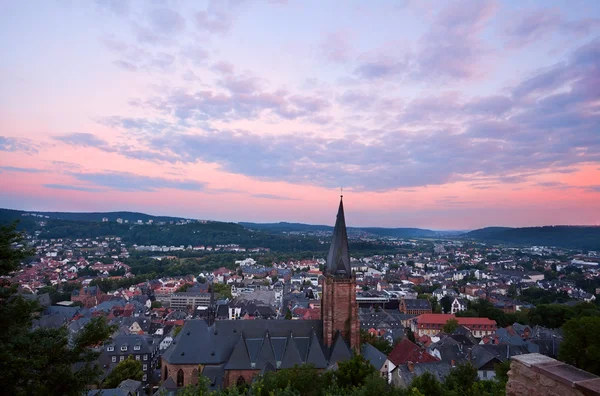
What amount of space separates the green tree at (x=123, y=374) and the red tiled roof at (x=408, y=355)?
25730mm

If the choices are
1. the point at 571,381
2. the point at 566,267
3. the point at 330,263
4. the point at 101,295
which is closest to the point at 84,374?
the point at 571,381

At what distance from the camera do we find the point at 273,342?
102 ft

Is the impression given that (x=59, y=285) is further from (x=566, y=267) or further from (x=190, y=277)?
(x=566, y=267)

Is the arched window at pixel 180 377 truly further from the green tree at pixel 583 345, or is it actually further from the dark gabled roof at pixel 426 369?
the green tree at pixel 583 345

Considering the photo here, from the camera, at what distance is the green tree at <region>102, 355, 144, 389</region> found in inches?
1326

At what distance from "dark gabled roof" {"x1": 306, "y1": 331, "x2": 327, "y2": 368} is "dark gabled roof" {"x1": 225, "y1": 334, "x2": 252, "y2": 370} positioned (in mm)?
4775

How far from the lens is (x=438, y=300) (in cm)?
9900

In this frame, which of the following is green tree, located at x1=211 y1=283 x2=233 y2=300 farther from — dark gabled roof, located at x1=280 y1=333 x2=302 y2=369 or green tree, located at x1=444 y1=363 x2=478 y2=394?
green tree, located at x1=444 y1=363 x2=478 y2=394

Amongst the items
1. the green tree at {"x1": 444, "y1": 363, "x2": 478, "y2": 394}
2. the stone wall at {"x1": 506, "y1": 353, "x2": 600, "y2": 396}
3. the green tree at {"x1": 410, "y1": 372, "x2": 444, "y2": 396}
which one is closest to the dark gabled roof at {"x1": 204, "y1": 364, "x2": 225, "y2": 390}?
the green tree at {"x1": 410, "y1": 372, "x2": 444, "y2": 396}

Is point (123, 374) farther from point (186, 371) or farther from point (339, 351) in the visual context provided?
point (339, 351)

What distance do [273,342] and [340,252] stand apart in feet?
29.9

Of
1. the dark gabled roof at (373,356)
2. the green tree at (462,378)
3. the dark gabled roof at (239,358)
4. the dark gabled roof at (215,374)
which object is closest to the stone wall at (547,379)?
the green tree at (462,378)

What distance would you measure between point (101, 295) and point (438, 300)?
83.9m

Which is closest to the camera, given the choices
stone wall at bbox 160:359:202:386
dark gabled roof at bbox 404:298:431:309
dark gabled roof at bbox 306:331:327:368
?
dark gabled roof at bbox 306:331:327:368
